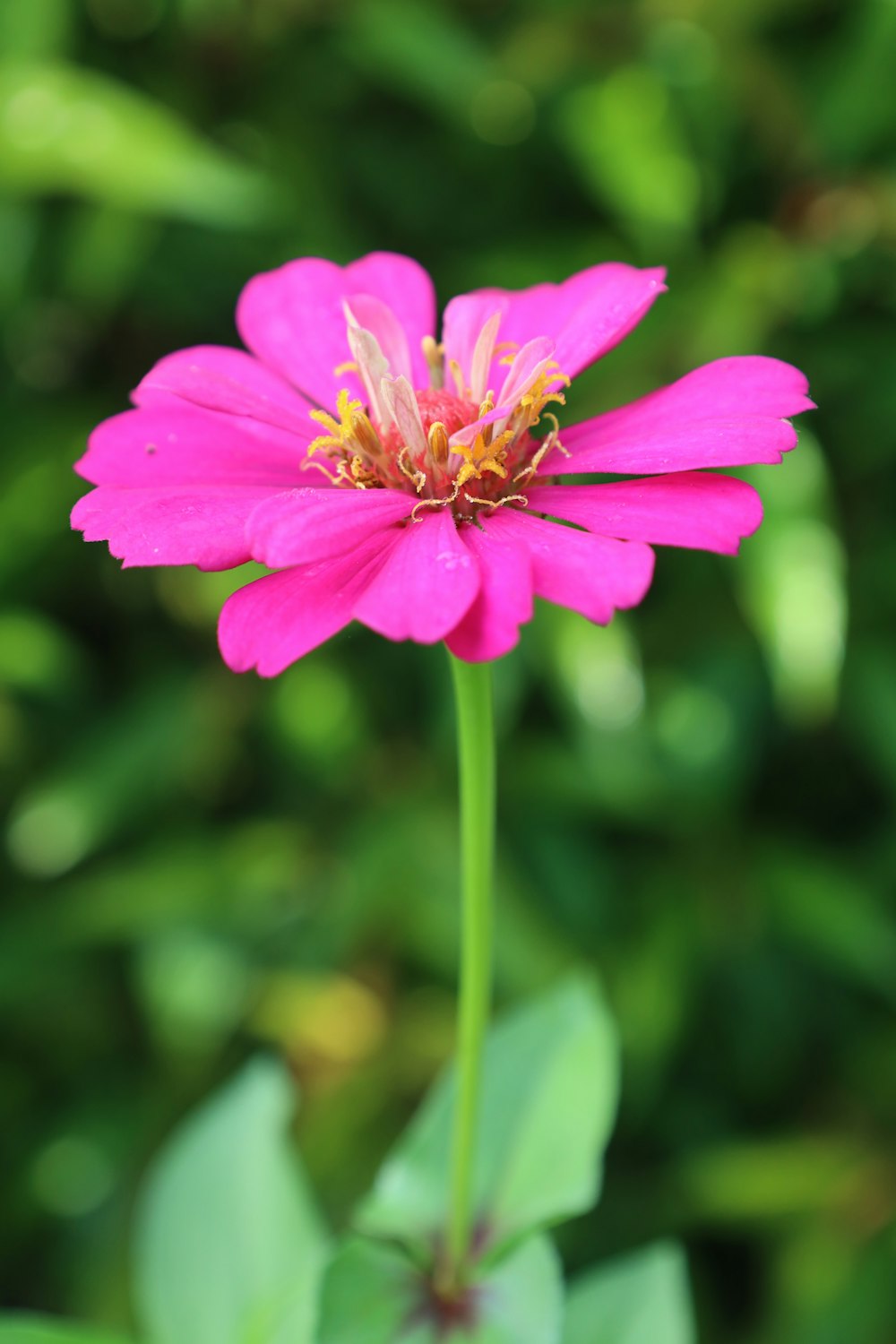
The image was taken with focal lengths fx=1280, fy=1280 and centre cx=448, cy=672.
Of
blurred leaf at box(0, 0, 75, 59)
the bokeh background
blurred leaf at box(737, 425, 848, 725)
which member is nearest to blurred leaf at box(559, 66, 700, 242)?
the bokeh background

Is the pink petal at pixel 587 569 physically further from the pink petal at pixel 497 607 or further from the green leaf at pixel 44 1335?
the green leaf at pixel 44 1335

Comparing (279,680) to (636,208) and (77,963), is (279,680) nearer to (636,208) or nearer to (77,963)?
(77,963)

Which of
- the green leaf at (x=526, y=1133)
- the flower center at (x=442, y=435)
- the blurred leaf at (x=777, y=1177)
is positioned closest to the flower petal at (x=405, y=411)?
the flower center at (x=442, y=435)

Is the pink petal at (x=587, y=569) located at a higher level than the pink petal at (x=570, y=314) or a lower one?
lower

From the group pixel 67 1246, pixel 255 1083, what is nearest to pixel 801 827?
pixel 255 1083

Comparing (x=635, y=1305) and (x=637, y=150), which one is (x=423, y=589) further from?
(x=637, y=150)

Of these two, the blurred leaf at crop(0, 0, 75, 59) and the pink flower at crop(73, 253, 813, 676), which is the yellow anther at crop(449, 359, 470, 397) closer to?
the pink flower at crop(73, 253, 813, 676)
